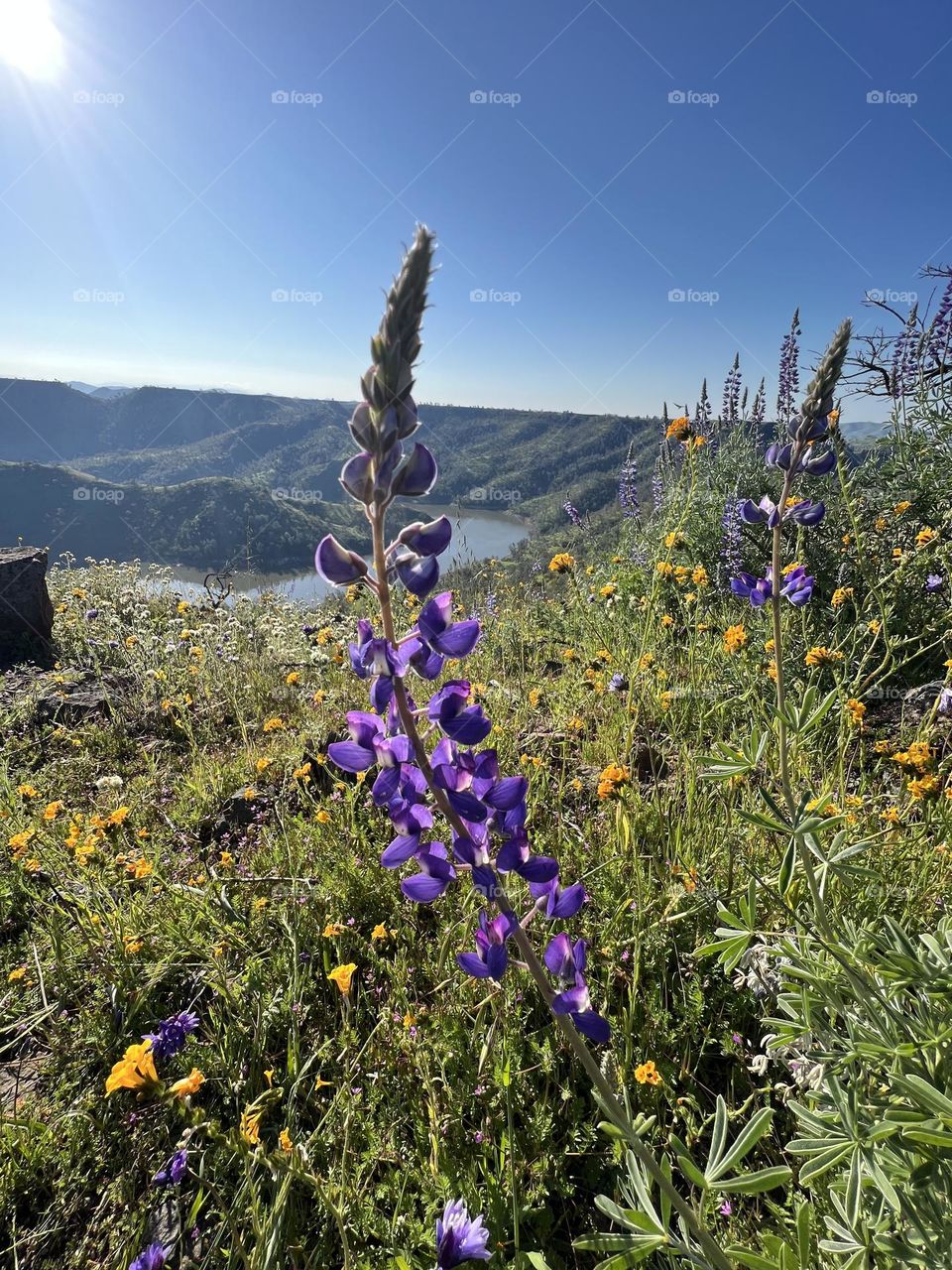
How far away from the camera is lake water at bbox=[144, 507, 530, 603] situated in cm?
607

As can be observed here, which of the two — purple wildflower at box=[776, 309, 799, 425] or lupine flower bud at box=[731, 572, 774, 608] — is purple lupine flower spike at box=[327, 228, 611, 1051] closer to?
lupine flower bud at box=[731, 572, 774, 608]

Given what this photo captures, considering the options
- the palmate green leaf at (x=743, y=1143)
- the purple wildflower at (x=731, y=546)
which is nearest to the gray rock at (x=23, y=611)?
the purple wildflower at (x=731, y=546)

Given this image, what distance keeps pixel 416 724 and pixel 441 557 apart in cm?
300

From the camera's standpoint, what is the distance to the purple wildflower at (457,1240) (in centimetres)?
117

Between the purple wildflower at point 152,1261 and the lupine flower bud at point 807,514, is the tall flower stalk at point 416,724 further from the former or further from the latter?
the lupine flower bud at point 807,514

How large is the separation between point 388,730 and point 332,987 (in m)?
1.73

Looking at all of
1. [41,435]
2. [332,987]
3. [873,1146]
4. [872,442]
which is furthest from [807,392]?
[41,435]

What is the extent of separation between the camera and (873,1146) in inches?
47.0

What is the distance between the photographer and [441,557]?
3963mm

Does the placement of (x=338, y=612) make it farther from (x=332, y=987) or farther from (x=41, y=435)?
(x=41, y=435)

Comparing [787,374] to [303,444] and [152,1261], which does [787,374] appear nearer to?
[152,1261]

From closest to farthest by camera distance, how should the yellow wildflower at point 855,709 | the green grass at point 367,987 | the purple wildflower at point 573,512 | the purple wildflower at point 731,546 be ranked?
the green grass at point 367,987, the yellow wildflower at point 855,709, the purple wildflower at point 731,546, the purple wildflower at point 573,512

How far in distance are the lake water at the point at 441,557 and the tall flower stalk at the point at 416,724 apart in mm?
108

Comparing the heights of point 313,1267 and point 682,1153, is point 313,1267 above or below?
below
